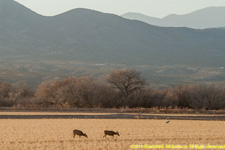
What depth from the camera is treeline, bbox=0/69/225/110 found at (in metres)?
62.5

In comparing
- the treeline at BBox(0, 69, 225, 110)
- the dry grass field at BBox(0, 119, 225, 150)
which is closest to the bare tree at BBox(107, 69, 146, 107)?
the treeline at BBox(0, 69, 225, 110)

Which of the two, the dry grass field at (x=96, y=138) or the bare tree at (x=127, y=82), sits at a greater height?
the bare tree at (x=127, y=82)

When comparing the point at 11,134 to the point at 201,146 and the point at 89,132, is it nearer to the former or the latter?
the point at 89,132

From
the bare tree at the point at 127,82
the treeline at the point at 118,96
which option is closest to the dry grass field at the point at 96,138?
the treeline at the point at 118,96

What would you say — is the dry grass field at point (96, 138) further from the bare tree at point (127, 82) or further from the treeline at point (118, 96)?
the bare tree at point (127, 82)

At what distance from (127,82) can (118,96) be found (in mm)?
2480

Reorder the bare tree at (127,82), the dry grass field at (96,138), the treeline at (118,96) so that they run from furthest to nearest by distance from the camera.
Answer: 1. the bare tree at (127,82)
2. the treeline at (118,96)
3. the dry grass field at (96,138)

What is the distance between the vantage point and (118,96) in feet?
211

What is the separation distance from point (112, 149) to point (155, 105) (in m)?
42.4

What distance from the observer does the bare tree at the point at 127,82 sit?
210 ft

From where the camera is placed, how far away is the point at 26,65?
166 meters

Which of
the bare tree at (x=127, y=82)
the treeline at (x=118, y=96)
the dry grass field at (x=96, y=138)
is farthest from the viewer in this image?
the bare tree at (x=127, y=82)

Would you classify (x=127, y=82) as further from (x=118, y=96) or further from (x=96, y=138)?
(x=96, y=138)

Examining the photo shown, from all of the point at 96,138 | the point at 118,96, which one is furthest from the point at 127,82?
the point at 96,138
